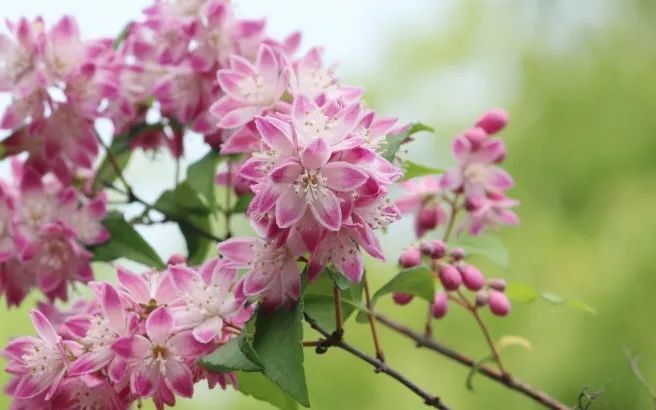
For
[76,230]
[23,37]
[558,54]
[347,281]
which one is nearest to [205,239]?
[76,230]

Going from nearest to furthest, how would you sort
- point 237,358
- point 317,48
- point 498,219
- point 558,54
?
1. point 237,358
2. point 317,48
3. point 498,219
4. point 558,54

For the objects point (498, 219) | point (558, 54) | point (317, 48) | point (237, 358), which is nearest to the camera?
point (237, 358)

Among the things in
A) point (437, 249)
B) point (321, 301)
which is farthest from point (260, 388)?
point (437, 249)

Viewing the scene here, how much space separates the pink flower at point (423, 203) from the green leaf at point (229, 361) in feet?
1.31

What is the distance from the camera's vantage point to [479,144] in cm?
93

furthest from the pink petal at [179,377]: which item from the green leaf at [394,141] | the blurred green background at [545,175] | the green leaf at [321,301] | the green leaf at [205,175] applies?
the blurred green background at [545,175]

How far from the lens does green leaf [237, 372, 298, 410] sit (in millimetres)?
736

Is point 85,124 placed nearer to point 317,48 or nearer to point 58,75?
point 58,75

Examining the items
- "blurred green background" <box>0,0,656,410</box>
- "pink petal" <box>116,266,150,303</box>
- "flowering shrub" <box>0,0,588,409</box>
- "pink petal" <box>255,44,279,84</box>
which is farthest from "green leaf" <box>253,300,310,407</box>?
"blurred green background" <box>0,0,656,410</box>

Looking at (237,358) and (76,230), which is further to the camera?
(76,230)

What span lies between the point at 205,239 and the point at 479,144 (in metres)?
0.31

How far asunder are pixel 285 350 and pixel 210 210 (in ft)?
1.32

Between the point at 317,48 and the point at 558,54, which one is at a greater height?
the point at 317,48

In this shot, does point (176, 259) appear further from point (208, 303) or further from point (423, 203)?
point (423, 203)
